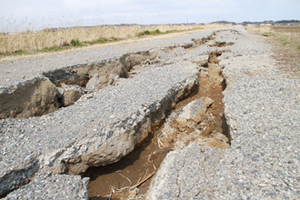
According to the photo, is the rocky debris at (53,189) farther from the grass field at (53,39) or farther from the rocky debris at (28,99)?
the grass field at (53,39)

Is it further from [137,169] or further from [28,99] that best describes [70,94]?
[137,169]

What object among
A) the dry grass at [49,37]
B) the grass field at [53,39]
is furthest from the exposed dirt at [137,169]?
the dry grass at [49,37]

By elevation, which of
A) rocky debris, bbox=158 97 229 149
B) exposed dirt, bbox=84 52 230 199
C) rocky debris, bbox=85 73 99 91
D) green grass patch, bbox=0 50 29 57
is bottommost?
exposed dirt, bbox=84 52 230 199

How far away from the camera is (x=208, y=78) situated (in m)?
6.49

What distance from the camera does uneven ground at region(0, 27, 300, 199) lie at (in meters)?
2.37

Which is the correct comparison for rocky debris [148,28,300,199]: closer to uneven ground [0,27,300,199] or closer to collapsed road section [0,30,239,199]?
uneven ground [0,27,300,199]

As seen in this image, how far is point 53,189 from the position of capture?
2.40m

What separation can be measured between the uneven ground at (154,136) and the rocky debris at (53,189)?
1 cm

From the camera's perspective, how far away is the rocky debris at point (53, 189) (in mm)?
2289

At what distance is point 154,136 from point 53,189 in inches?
91.5

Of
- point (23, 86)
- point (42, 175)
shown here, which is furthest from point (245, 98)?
point (23, 86)

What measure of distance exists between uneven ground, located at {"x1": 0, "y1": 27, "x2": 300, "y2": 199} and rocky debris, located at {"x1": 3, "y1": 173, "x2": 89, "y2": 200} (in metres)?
0.01

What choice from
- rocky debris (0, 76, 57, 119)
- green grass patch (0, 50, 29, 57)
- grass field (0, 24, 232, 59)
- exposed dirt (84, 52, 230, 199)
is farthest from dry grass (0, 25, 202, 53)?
exposed dirt (84, 52, 230, 199)

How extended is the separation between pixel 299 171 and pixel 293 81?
3486 mm
